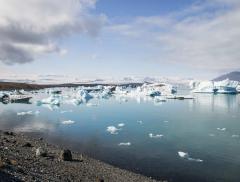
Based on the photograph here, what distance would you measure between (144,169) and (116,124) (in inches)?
543

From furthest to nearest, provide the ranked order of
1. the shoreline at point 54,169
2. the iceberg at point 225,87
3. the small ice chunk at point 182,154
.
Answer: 1. the iceberg at point 225,87
2. the small ice chunk at point 182,154
3. the shoreline at point 54,169

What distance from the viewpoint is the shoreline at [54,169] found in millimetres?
9804

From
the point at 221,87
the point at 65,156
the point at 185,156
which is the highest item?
the point at 221,87

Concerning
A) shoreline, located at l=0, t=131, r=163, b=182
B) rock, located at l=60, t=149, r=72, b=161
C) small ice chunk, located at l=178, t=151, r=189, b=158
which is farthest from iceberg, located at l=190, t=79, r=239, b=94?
rock, located at l=60, t=149, r=72, b=161

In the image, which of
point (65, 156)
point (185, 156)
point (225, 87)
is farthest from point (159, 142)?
point (225, 87)

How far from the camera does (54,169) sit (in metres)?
12.2

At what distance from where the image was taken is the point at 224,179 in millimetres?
13602

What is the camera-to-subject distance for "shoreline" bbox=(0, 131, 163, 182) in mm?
9804

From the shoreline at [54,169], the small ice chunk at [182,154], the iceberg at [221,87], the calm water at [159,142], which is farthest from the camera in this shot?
the iceberg at [221,87]

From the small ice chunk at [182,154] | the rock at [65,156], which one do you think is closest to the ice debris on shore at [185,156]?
the small ice chunk at [182,154]

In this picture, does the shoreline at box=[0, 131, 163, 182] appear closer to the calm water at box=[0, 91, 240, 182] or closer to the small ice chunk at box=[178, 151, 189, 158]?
the calm water at box=[0, 91, 240, 182]

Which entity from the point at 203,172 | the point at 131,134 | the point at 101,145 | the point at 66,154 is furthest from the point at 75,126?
the point at 203,172

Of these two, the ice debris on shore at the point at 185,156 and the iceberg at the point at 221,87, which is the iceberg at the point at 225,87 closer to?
the iceberg at the point at 221,87

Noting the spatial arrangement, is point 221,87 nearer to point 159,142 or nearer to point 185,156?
point 159,142
